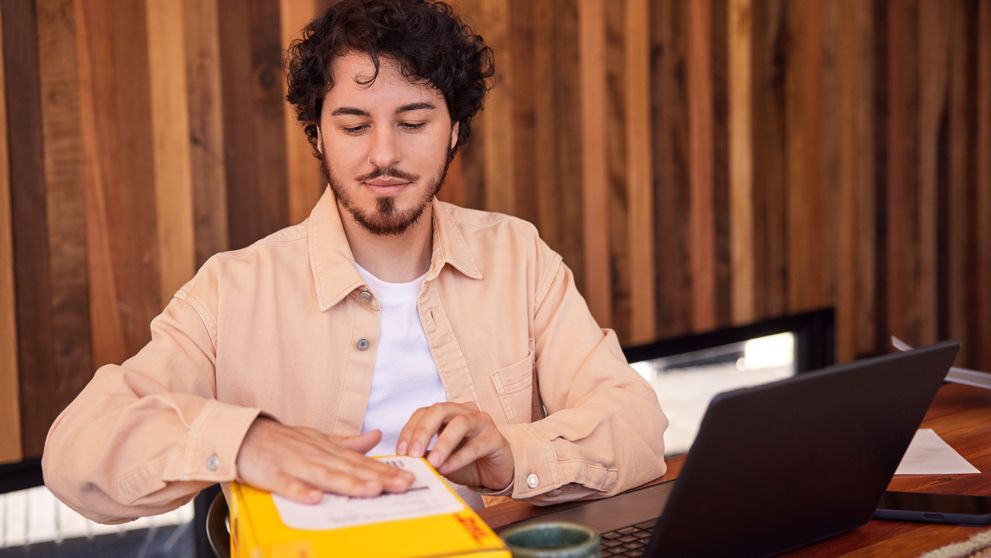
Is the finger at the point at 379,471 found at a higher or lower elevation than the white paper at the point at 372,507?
higher

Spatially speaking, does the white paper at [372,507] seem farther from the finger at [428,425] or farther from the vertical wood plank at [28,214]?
the vertical wood plank at [28,214]

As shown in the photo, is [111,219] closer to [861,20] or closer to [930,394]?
[930,394]

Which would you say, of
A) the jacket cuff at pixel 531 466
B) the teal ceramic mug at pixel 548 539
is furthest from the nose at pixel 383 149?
the teal ceramic mug at pixel 548 539

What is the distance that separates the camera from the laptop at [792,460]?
960 millimetres

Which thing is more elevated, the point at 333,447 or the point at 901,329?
the point at 333,447

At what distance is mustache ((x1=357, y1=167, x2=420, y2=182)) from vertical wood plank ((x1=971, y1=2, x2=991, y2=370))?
3.24 meters

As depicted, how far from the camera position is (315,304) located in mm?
1772

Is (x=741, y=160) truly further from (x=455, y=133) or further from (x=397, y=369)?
(x=397, y=369)

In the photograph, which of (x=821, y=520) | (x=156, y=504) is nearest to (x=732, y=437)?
(x=821, y=520)

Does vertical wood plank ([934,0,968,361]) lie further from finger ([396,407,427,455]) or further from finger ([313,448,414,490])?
finger ([313,448,414,490])

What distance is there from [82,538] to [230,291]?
3.45 ft

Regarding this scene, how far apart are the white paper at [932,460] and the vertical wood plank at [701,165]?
1675mm

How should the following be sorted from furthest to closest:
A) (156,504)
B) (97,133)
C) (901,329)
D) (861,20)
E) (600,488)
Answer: (901,329)
(861,20)
(97,133)
(600,488)
(156,504)


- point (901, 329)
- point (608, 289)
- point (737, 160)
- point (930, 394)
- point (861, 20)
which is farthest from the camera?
point (901, 329)
